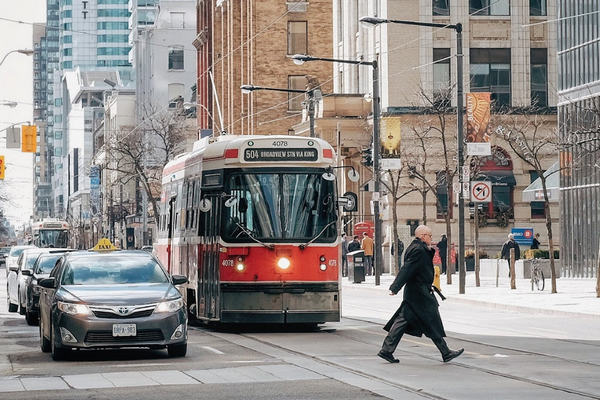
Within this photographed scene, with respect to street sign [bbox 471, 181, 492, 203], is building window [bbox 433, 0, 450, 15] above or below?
above

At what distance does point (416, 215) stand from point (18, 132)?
1832cm

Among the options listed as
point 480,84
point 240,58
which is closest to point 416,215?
point 480,84

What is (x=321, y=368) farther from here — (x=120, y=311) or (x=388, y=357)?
→ (x=120, y=311)

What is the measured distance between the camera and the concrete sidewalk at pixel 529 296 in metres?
29.3

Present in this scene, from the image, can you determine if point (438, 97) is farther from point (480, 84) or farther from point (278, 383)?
point (278, 383)

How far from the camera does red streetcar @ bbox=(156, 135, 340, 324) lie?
22516mm

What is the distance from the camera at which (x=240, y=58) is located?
88562 millimetres

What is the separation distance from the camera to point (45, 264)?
29.1m

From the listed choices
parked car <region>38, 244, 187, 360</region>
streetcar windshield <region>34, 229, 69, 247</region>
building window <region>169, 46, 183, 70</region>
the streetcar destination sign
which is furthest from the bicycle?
building window <region>169, 46, 183, 70</region>

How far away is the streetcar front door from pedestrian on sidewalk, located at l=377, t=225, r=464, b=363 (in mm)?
6683

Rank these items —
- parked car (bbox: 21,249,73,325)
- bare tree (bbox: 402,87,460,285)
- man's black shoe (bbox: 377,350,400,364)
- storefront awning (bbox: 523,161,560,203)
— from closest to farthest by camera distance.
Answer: man's black shoe (bbox: 377,350,400,364) → parked car (bbox: 21,249,73,325) → storefront awning (bbox: 523,161,560,203) → bare tree (bbox: 402,87,460,285)

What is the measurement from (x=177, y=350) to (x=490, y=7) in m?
45.3

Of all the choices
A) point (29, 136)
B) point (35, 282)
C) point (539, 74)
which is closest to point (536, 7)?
point (539, 74)

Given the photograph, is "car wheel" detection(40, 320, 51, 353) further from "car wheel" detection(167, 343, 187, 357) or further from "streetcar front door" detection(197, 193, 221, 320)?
"streetcar front door" detection(197, 193, 221, 320)
